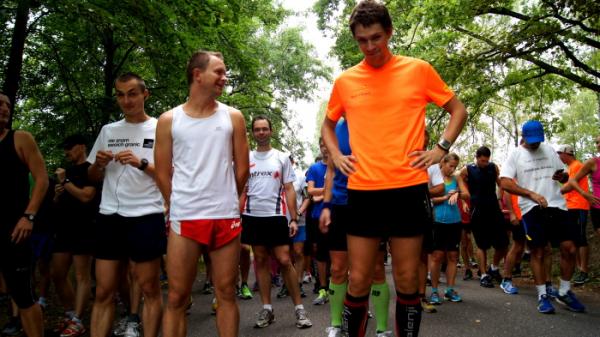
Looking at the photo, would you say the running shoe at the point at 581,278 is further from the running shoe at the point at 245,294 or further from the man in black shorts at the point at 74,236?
the man in black shorts at the point at 74,236

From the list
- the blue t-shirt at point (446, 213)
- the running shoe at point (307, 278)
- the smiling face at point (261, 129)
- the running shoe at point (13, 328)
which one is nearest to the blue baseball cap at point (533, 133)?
the blue t-shirt at point (446, 213)

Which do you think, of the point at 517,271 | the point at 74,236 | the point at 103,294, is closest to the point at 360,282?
the point at 103,294

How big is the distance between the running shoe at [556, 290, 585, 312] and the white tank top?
5.01 metres

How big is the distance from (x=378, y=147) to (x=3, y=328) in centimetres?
495

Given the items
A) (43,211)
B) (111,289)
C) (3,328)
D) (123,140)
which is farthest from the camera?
(43,211)

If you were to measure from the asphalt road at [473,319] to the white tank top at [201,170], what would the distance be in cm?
250

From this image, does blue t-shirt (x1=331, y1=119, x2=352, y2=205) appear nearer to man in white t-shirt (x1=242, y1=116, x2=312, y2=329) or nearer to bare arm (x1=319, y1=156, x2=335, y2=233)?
bare arm (x1=319, y1=156, x2=335, y2=233)

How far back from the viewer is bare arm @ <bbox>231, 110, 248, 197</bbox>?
343 centimetres

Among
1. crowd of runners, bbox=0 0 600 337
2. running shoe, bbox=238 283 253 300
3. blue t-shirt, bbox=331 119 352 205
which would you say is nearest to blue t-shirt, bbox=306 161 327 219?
crowd of runners, bbox=0 0 600 337

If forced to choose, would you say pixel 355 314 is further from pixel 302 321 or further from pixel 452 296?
pixel 452 296

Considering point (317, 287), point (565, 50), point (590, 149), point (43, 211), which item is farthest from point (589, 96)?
point (43, 211)

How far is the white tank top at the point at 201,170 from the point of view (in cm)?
317

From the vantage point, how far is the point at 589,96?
152 feet

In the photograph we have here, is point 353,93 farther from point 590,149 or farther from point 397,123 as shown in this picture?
point 590,149
